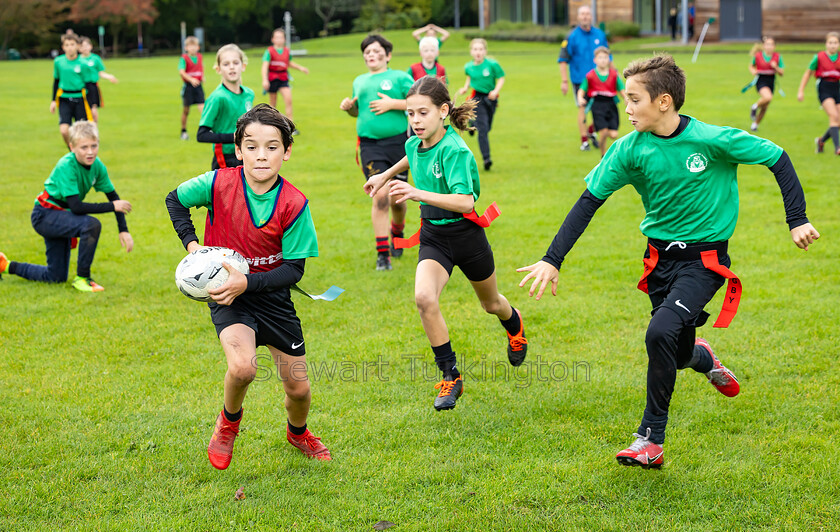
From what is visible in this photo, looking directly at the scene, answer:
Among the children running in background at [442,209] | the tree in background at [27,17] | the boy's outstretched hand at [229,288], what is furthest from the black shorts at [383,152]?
the tree in background at [27,17]

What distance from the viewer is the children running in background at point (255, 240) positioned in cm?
435

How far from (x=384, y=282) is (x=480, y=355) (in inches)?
90.1

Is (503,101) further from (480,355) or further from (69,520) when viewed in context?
(69,520)

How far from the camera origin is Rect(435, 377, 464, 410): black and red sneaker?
5301 mm

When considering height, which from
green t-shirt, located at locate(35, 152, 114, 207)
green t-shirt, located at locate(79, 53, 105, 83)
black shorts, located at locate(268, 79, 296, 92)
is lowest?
green t-shirt, located at locate(35, 152, 114, 207)

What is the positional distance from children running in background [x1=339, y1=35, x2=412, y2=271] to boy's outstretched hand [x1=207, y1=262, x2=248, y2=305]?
4.86 meters

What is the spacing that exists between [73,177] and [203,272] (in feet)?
15.7

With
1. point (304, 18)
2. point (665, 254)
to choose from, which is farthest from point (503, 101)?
point (304, 18)

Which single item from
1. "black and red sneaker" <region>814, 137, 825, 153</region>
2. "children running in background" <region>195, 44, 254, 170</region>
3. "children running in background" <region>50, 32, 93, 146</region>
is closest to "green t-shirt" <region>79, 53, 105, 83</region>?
"children running in background" <region>50, 32, 93, 146</region>

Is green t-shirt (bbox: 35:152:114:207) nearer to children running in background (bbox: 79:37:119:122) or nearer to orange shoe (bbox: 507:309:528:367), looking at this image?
orange shoe (bbox: 507:309:528:367)

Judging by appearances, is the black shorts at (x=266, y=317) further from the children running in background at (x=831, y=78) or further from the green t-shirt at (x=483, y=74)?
the children running in background at (x=831, y=78)

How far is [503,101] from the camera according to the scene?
982 inches

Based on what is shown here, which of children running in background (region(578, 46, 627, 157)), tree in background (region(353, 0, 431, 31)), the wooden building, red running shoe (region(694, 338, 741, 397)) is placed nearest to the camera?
red running shoe (region(694, 338, 741, 397))

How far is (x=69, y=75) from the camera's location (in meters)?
15.6
